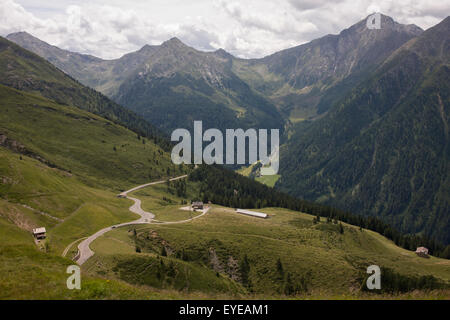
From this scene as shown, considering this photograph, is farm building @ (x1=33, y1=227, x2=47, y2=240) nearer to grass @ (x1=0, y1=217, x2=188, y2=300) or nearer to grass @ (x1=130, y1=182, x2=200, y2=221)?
grass @ (x1=0, y1=217, x2=188, y2=300)

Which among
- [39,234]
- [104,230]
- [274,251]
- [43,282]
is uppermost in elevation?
[43,282]

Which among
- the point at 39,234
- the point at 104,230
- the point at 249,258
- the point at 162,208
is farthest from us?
the point at 162,208

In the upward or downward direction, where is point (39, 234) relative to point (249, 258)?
upward

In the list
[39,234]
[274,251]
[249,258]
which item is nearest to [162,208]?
[249,258]

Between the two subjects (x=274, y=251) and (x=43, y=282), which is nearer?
(x=43, y=282)

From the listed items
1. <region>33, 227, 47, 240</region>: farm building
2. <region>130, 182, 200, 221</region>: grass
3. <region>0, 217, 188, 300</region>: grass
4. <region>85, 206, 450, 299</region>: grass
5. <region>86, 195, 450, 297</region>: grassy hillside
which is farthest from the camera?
<region>130, 182, 200, 221</region>: grass

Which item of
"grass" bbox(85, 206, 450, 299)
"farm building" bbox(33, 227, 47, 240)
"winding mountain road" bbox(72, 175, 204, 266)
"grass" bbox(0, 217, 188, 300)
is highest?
"grass" bbox(0, 217, 188, 300)

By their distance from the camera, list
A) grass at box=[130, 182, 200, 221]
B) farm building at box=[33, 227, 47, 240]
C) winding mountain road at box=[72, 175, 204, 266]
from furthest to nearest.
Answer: grass at box=[130, 182, 200, 221]
farm building at box=[33, 227, 47, 240]
winding mountain road at box=[72, 175, 204, 266]

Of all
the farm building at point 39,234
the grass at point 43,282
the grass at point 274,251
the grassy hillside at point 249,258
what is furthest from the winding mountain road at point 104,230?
the grass at point 43,282

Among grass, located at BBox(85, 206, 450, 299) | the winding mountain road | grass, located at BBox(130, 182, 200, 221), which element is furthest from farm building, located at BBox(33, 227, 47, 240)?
grass, located at BBox(130, 182, 200, 221)

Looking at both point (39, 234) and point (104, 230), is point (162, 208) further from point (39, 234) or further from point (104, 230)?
point (39, 234)

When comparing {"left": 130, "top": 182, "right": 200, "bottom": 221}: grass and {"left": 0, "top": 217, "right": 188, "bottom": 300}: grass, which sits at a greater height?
{"left": 0, "top": 217, "right": 188, "bottom": 300}: grass
